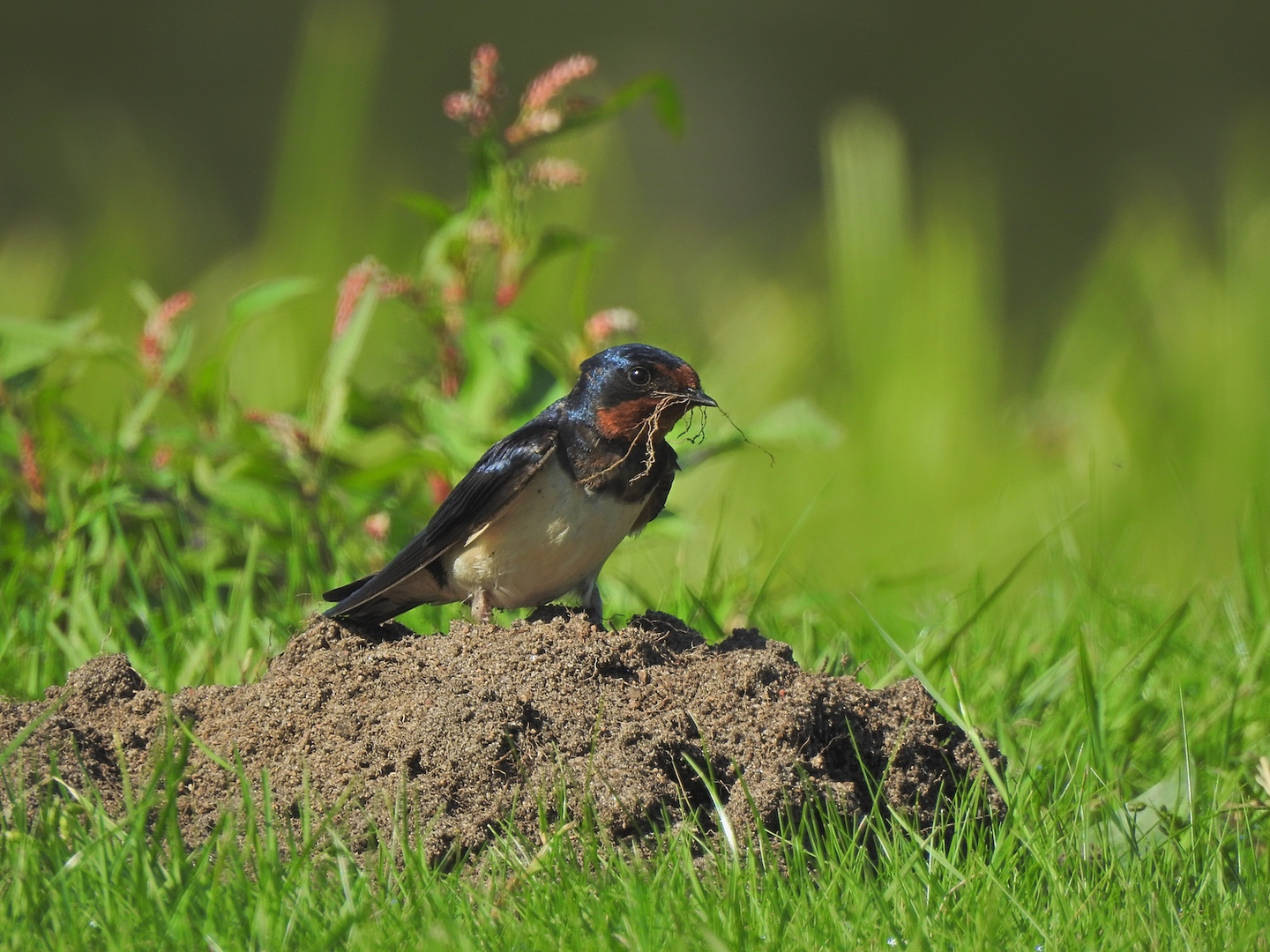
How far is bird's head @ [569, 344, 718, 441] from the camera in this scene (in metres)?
2.94

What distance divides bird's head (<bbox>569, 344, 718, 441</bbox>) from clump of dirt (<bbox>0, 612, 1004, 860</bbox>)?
0.39 meters

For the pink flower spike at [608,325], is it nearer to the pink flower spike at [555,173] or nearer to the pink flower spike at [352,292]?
the pink flower spike at [555,173]

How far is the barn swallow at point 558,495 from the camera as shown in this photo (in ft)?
9.59

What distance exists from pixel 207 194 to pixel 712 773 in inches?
278

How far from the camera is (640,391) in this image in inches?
116

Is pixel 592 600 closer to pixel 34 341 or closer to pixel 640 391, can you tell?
pixel 640 391

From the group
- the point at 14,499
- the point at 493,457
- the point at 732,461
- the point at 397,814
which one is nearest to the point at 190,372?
the point at 732,461

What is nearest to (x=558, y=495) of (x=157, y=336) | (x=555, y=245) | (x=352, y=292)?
(x=555, y=245)

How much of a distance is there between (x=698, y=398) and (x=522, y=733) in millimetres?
749

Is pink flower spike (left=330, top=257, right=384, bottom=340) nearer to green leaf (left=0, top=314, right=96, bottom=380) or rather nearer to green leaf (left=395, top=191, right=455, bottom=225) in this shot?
green leaf (left=395, top=191, right=455, bottom=225)

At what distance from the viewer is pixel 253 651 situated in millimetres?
3420

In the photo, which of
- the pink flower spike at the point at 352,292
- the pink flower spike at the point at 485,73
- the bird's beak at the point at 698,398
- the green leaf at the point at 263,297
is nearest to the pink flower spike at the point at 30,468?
the green leaf at the point at 263,297

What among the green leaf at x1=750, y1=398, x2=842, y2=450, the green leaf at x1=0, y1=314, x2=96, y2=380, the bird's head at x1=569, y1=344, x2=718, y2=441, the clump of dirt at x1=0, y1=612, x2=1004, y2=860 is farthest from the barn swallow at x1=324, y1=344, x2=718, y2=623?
the green leaf at x1=0, y1=314, x2=96, y2=380

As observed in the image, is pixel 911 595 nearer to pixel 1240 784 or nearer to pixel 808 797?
pixel 1240 784
